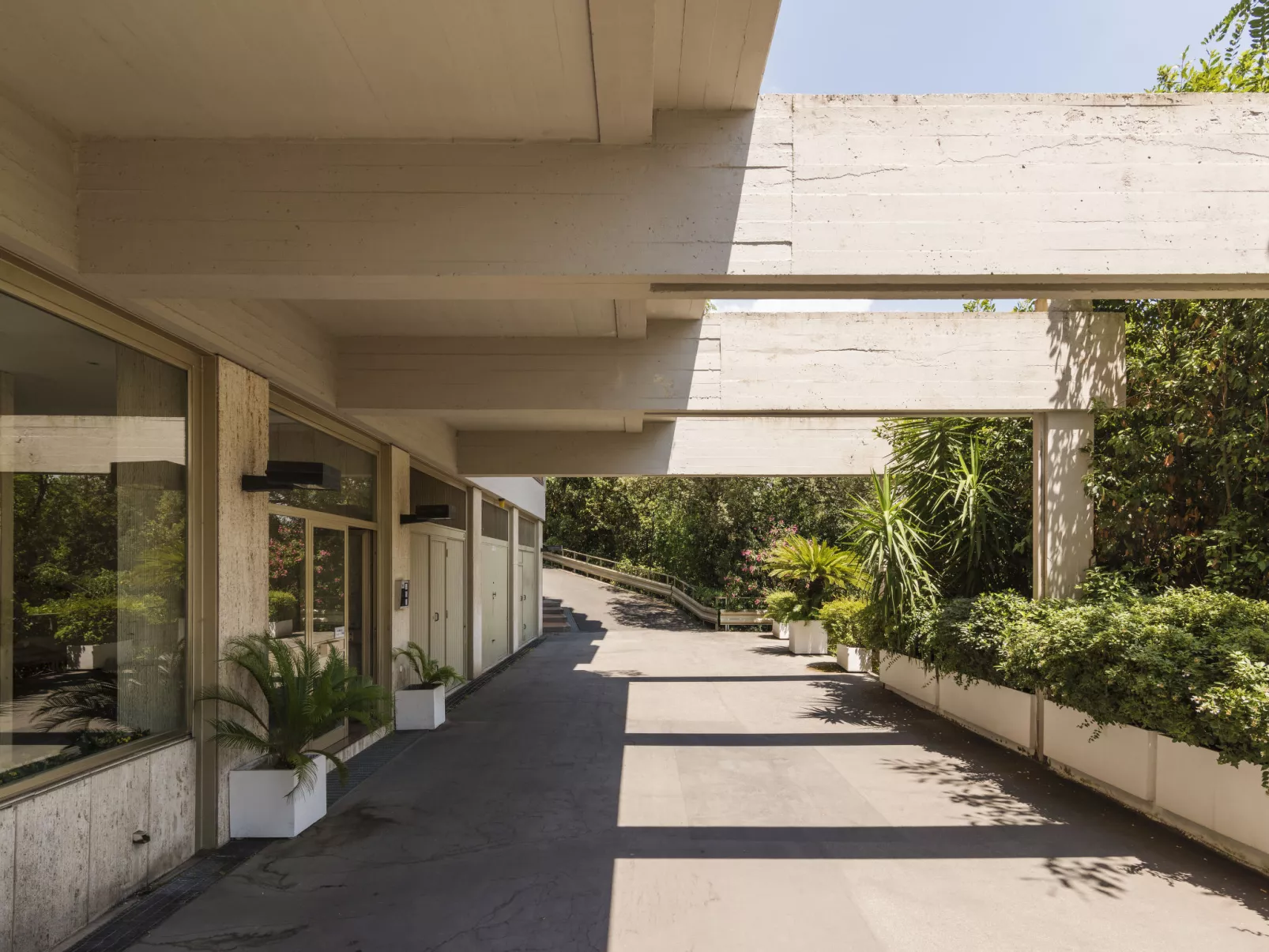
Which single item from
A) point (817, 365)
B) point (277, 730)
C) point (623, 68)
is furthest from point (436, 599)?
point (623, 68)

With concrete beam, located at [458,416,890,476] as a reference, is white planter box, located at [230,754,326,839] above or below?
below

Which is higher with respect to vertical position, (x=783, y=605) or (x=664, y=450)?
(x=664, y=450)

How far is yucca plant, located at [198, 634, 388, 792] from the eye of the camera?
4.68 meters

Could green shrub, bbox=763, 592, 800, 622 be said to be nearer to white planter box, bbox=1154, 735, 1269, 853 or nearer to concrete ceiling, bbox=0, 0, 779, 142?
white planter box, bbox=1154, 735, 1269, 853

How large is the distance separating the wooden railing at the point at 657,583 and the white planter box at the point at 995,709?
10539 mm

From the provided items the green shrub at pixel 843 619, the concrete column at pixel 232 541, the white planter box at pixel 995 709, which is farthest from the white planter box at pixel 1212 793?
the green shrub at pixel 843 619

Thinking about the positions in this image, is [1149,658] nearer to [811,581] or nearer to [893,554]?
[893,554]

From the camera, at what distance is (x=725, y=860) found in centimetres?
438

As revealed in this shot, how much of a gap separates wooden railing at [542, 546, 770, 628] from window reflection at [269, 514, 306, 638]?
13657 mm

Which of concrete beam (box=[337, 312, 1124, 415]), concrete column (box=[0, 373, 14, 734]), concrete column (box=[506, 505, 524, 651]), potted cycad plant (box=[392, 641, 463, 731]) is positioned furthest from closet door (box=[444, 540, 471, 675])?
concrete column (box=[0, 373, 14, 734])

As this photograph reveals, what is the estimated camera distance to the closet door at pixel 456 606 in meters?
10.4

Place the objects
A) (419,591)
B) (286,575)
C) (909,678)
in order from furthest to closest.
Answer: (909,678)
(419,591)
(286,575)

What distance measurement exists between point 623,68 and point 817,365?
4.07 meters

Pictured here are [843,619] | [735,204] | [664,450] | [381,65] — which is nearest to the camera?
[381,65]
